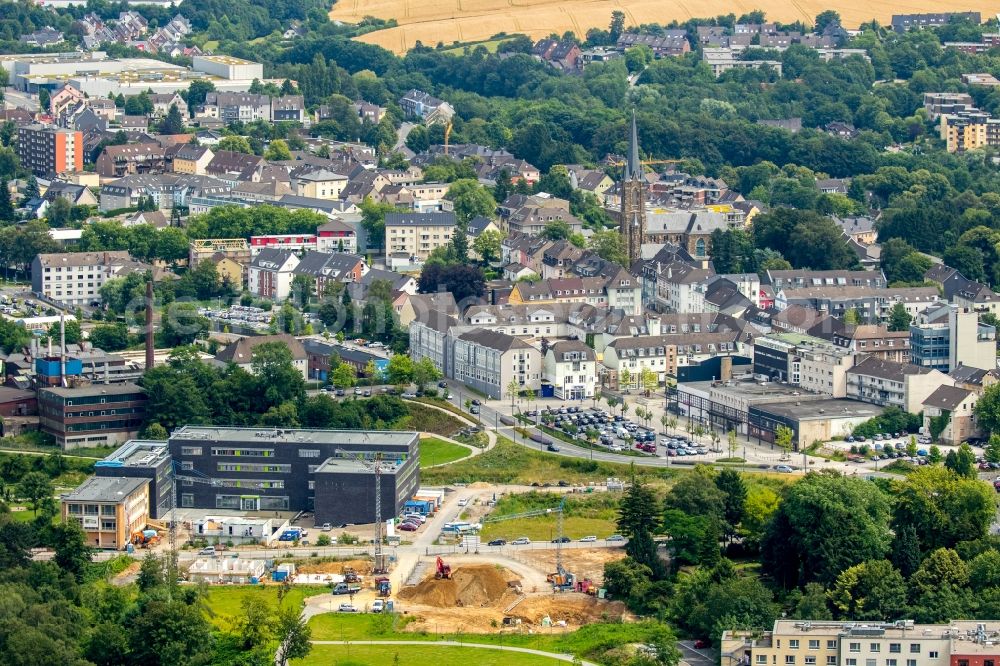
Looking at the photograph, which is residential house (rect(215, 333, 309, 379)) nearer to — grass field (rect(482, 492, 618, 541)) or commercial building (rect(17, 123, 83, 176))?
grass field (rect(482, 492, 618, 541))

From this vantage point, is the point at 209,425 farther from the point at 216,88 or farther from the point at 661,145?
the point at 216,88

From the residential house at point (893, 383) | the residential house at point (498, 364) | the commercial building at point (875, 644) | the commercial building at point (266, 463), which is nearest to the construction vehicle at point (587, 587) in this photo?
the commercial building at point (875, 644)

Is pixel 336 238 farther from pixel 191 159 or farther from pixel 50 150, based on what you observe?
pixel 50 150

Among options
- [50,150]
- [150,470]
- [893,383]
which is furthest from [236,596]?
[50,150]

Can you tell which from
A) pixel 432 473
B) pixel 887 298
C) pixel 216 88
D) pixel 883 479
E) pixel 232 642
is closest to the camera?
pixel 232 642

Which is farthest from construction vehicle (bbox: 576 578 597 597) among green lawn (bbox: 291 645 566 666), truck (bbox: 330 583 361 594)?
truck (bbox: 330 583 361 594)

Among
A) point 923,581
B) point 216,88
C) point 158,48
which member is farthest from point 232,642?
point 158,48
